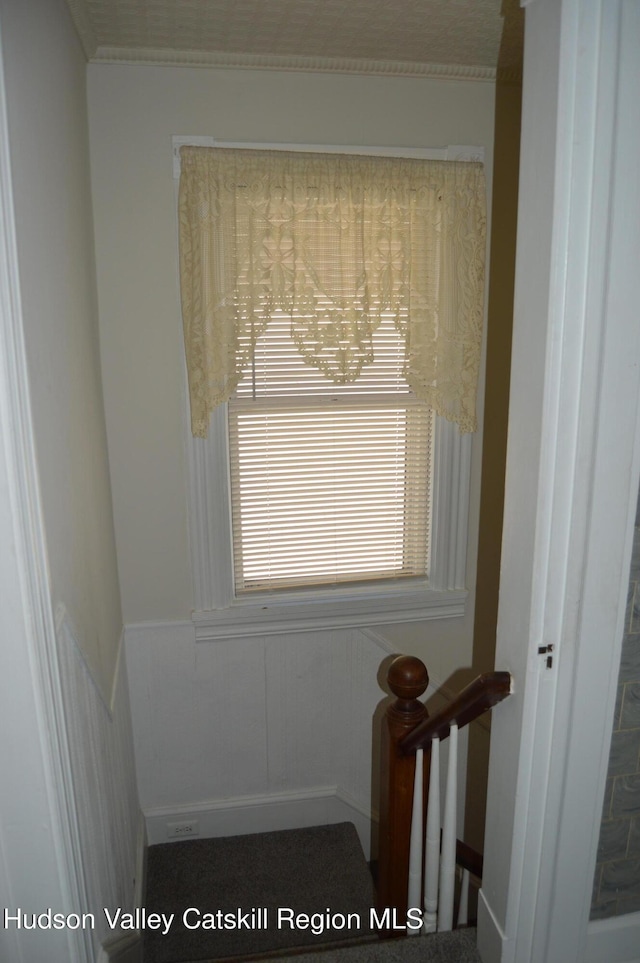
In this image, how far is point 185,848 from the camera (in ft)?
8.76

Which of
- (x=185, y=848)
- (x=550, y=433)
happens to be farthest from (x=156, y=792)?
(x=550, y=433)

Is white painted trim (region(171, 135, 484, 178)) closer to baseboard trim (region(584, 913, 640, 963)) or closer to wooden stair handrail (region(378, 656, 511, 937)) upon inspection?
wooden stair handrail (region(378, 656, 511, 937))

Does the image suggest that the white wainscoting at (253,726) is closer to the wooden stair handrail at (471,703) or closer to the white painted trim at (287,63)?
the wooden stair handrail at (471,703)

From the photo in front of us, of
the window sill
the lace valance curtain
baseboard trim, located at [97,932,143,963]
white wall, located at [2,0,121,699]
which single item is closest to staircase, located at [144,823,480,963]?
baseboard trim, located at [97,932,143,963]

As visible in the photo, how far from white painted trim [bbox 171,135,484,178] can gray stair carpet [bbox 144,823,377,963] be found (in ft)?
8.74

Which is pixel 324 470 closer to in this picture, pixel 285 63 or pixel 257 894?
pixel 285 63

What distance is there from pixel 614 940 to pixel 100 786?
1367 millimetres

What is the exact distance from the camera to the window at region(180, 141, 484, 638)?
2326 millimetres

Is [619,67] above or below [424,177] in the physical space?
below

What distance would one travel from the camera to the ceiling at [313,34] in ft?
6.23

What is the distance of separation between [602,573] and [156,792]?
2151mm

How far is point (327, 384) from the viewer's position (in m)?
2.53

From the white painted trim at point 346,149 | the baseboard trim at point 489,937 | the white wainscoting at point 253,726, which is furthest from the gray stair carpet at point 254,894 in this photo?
the white painted trim at point 346,149

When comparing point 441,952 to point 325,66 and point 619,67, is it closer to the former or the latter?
point 619,67
